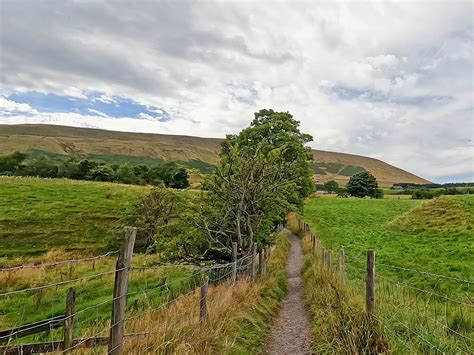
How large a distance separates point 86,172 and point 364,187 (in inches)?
2751

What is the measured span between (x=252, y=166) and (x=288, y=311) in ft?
19.4

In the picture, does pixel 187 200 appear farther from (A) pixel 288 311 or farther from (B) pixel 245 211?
(A) pixel 288 311

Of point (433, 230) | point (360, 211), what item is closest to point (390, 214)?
point (360, 211)

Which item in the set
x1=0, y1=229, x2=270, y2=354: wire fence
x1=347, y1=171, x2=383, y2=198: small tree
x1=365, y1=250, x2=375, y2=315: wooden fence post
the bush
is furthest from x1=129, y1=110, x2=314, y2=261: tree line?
x1=347, y1=171, x2=383, y2=198: small tree

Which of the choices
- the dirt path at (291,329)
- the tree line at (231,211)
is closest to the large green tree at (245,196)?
the tree line at (231,211)

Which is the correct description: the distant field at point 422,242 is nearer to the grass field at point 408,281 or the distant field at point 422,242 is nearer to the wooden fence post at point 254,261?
the grass field at point 408,281

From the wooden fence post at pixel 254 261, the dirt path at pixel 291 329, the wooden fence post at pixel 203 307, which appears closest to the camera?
the wooden fence post at pixel 203 307

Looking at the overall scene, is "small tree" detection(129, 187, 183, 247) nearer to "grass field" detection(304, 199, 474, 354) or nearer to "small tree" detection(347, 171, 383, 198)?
"grass field" detection(304, 199, 474, 354)

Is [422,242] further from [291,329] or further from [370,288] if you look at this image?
[370,288]

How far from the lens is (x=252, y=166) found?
49.9 ft

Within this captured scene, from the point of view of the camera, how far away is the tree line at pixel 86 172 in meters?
79.7

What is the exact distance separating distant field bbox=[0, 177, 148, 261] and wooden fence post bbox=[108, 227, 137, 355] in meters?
31.3

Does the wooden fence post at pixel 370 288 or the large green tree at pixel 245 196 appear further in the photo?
the large green tree at pixel 245 196

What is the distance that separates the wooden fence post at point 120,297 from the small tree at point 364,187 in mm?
103531
